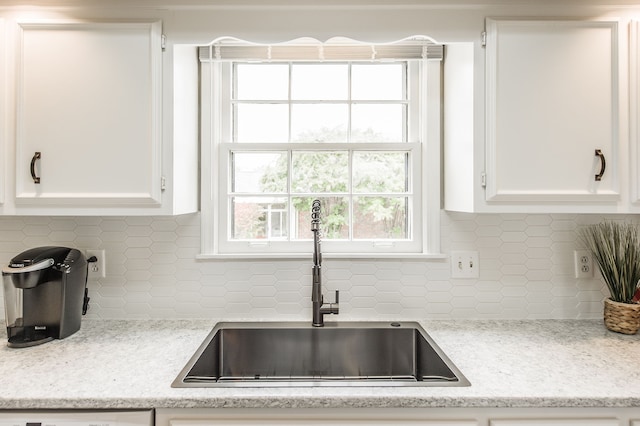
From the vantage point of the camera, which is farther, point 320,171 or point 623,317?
point 320,171

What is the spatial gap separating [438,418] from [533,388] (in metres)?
0.28

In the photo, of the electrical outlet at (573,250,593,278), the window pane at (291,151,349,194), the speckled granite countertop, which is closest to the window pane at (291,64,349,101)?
the window pane at (291,151,349,194)

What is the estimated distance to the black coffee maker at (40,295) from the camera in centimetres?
139

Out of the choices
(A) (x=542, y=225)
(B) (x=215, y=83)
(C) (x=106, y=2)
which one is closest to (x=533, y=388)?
(A) (x=542, y=225)

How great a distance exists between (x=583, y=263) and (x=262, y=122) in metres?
1.57

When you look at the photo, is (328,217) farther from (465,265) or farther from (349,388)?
(349,388)

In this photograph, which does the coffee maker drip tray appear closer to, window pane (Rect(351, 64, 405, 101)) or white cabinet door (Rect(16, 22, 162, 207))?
white cabinet door (Rect(16, 22, 162, 207))

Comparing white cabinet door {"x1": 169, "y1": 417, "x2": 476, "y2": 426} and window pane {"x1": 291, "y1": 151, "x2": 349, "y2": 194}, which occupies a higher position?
window pane {"x1": 291, "y1": 151, "x2": 349, "y2": 194}

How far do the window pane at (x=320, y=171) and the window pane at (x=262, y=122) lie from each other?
5.5 inches

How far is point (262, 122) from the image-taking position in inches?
73.8

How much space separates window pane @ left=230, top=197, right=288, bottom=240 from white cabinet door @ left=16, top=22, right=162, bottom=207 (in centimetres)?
51

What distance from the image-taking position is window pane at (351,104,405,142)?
1.86 metres

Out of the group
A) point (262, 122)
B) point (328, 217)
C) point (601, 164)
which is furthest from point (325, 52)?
point (601, 164)

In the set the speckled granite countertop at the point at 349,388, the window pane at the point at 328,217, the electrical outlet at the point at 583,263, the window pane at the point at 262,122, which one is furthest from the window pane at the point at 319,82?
the electrical outlet at the point at 583,263
